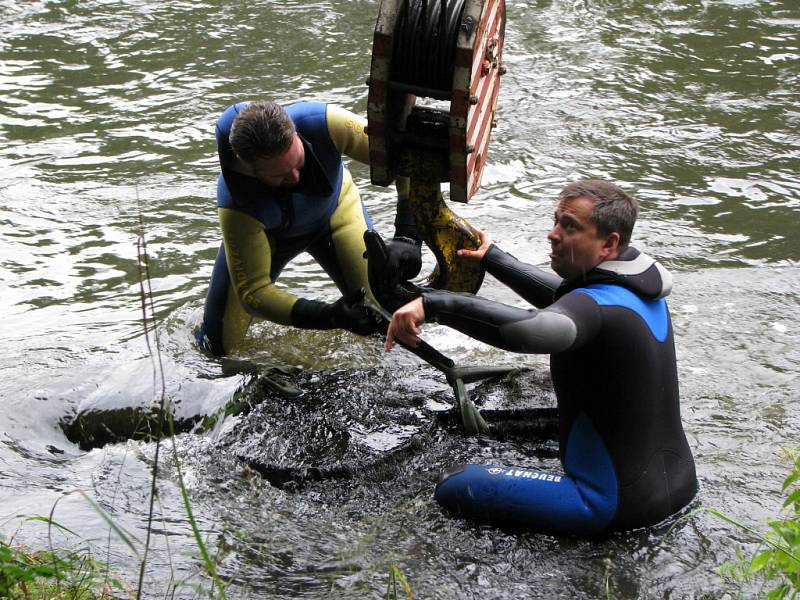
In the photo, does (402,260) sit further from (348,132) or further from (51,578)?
(51,578)

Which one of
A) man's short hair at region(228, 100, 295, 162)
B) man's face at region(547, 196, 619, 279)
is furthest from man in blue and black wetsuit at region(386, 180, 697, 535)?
man's short hair at region(228, 100, 295, 162)

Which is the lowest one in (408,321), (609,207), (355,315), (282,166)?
(355,315)

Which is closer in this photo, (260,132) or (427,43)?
(427,43)

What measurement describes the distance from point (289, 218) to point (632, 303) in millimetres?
2234

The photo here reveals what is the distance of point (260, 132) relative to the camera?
4320 millimetres

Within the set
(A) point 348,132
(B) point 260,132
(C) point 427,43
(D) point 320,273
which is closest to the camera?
(C) point 427,43

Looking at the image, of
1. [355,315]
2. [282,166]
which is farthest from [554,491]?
[282,166]

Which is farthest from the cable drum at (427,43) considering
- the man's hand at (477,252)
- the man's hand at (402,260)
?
the man's hand at (402,260)

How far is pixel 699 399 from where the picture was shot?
475cm

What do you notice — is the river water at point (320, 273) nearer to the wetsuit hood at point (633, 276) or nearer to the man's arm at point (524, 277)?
the man's arm at point (524, 277)

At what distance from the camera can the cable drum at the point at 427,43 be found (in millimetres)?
3777

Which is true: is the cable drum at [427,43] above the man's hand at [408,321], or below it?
above

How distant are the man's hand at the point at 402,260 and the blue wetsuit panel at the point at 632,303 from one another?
127 cm

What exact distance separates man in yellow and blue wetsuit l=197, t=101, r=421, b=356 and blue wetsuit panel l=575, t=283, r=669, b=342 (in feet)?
4.37
